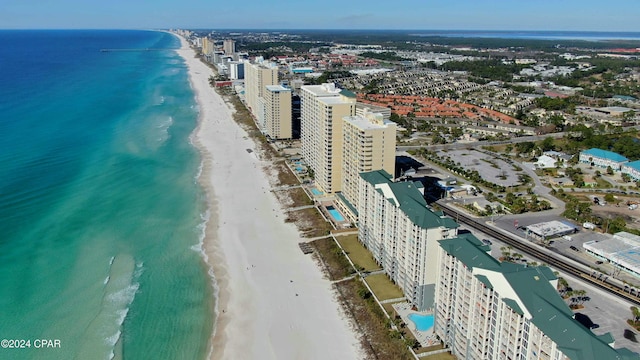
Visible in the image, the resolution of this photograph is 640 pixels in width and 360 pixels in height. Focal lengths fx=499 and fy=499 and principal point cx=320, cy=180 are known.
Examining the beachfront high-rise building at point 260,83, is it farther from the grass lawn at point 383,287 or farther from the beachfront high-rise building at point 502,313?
the beachfront high-rise building at point 502,313

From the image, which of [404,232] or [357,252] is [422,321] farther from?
[357,252]

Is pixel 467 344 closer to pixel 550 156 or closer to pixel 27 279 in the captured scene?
pixel 27 279

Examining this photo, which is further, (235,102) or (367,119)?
(235,102)

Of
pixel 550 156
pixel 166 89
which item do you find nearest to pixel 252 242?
pixel 550 156

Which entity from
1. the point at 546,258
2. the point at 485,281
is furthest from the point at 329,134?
the point at 485,281

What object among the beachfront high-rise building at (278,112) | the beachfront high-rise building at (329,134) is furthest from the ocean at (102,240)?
the beachfront high-rise building at (329,134)

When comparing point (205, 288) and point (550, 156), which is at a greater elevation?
point (550, 156)

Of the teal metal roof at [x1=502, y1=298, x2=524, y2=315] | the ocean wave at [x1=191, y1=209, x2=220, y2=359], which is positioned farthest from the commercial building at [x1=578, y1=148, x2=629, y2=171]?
the teal metal roof at [x1=502, y1=298, x2=524, y2=315]
